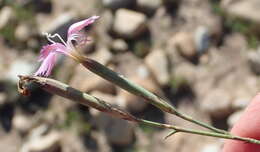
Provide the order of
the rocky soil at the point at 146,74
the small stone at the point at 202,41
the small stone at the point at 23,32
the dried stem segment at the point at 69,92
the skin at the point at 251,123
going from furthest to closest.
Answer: the small stone at the point at 23,32
the small stone at the point at 202,41
the rocky soil at the point at 146,74
the skin at the point at 251,123
the dried stem segment at the point at 69,92

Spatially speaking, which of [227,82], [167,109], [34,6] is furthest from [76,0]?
[167,109]

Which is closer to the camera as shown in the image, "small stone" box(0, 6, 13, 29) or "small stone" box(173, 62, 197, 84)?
"small stone" box(173, 62, 197, 84)

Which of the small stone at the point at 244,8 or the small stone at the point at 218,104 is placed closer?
the small stone at the point at 218,104

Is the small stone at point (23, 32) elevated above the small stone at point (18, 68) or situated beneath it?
elevated above

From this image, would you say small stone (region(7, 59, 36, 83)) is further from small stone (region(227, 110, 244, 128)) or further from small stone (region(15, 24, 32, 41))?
small stone (region(227, 110, 244, 128))

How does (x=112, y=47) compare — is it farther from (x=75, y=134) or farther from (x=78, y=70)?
(x=75, y=134)

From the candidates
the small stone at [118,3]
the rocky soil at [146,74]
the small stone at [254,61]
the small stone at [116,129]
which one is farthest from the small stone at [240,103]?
the small stone at [118,3]

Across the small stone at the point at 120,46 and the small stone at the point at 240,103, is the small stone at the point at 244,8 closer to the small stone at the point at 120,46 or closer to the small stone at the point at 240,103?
the small stone at the point at 240,103

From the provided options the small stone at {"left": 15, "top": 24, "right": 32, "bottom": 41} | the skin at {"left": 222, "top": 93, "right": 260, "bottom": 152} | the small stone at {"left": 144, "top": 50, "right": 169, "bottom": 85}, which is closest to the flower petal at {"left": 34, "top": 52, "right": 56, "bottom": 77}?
the skin at {"left": 222, "top": 93, "right": 260, "bottom": 152}
